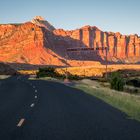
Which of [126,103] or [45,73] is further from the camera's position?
A: [45,73]

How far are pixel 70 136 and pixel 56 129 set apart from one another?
1.37m

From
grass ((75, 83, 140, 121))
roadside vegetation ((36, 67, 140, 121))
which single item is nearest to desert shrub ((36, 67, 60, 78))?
roadside vegetation ((36, 67, 140, 121))

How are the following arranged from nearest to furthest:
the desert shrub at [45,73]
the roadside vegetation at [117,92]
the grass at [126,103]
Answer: the grass at [126,103]
the roadside vegetation at [117,92]
the desert shrub at [45,73]

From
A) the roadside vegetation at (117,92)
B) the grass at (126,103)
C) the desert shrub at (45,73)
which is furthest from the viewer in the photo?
the desert shrub at (45,73)

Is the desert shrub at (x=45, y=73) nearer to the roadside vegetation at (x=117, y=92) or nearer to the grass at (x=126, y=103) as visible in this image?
the roadside vegetation at (x=117, y=92)

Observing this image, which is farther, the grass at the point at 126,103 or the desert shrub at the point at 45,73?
the desert shrub at the point at 45,73

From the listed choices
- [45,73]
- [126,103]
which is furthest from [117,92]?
[45,73]

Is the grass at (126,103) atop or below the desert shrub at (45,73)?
atop

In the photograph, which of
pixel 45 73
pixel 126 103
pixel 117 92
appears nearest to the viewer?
pixel 126 103

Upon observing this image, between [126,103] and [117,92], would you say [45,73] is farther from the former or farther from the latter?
[126,103]

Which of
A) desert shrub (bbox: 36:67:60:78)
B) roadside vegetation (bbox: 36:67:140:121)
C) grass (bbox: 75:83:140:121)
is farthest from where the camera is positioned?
desert shrub (bbox: 36:67:60:78)

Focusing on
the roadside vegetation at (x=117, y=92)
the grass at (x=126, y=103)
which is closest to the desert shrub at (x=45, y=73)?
the roadside vegetation at (x=117, y=92)

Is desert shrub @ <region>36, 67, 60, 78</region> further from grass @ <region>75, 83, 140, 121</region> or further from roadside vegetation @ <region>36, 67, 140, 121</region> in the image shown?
grass @ <region>75, 83, 140, 121</region>

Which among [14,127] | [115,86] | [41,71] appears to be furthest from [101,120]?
[41,71]
